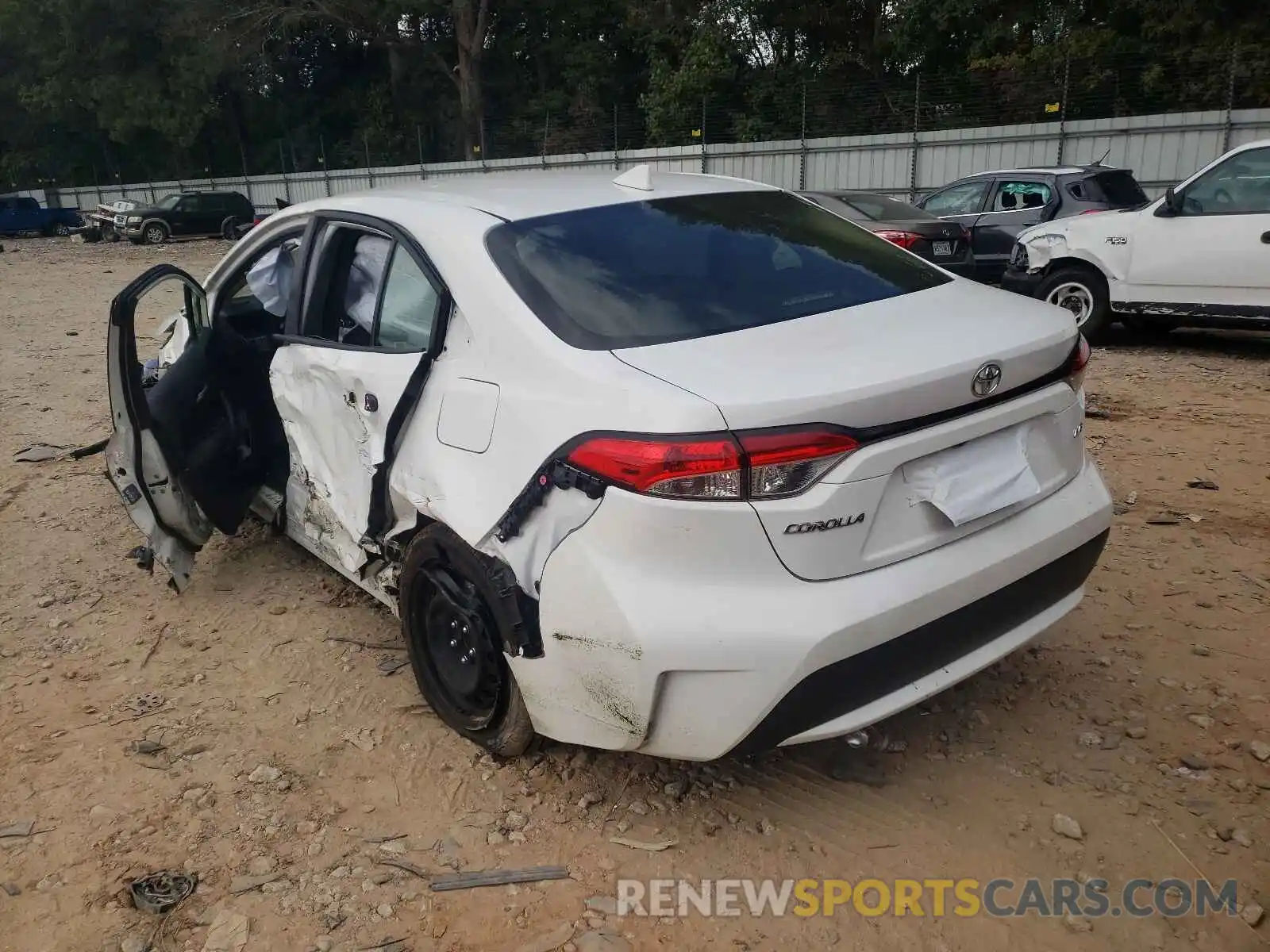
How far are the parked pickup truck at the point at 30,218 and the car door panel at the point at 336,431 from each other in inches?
1393

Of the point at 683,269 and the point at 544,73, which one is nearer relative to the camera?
the point at 683,269

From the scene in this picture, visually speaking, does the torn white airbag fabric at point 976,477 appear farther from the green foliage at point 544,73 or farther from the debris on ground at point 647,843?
the green foliage at point 544,73

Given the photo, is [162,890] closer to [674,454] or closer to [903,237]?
[674,454]

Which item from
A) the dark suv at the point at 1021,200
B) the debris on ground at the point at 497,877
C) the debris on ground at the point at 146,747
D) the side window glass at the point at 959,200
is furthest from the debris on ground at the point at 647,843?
the side window glass at the point at 959,200

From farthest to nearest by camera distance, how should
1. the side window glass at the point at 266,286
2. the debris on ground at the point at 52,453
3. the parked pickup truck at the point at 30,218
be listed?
the parked pickup truck at the point at 30,218 < the debris on ground at the point at 52,453 < the side window glass at the point at 266,286

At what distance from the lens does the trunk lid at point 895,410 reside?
2.18 m

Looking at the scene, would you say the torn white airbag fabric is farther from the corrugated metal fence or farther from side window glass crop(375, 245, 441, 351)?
the corrugated metal fence

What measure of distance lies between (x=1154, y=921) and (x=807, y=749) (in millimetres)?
978

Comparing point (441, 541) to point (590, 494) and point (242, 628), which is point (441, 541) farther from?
point (242, 628)

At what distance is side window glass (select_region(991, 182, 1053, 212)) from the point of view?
36.6 ft

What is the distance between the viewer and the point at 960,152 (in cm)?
1905

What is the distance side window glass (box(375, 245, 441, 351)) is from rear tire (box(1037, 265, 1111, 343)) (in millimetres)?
6683

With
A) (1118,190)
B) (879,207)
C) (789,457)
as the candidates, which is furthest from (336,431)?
(1118,190)

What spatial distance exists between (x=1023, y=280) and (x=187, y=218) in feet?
84.4
